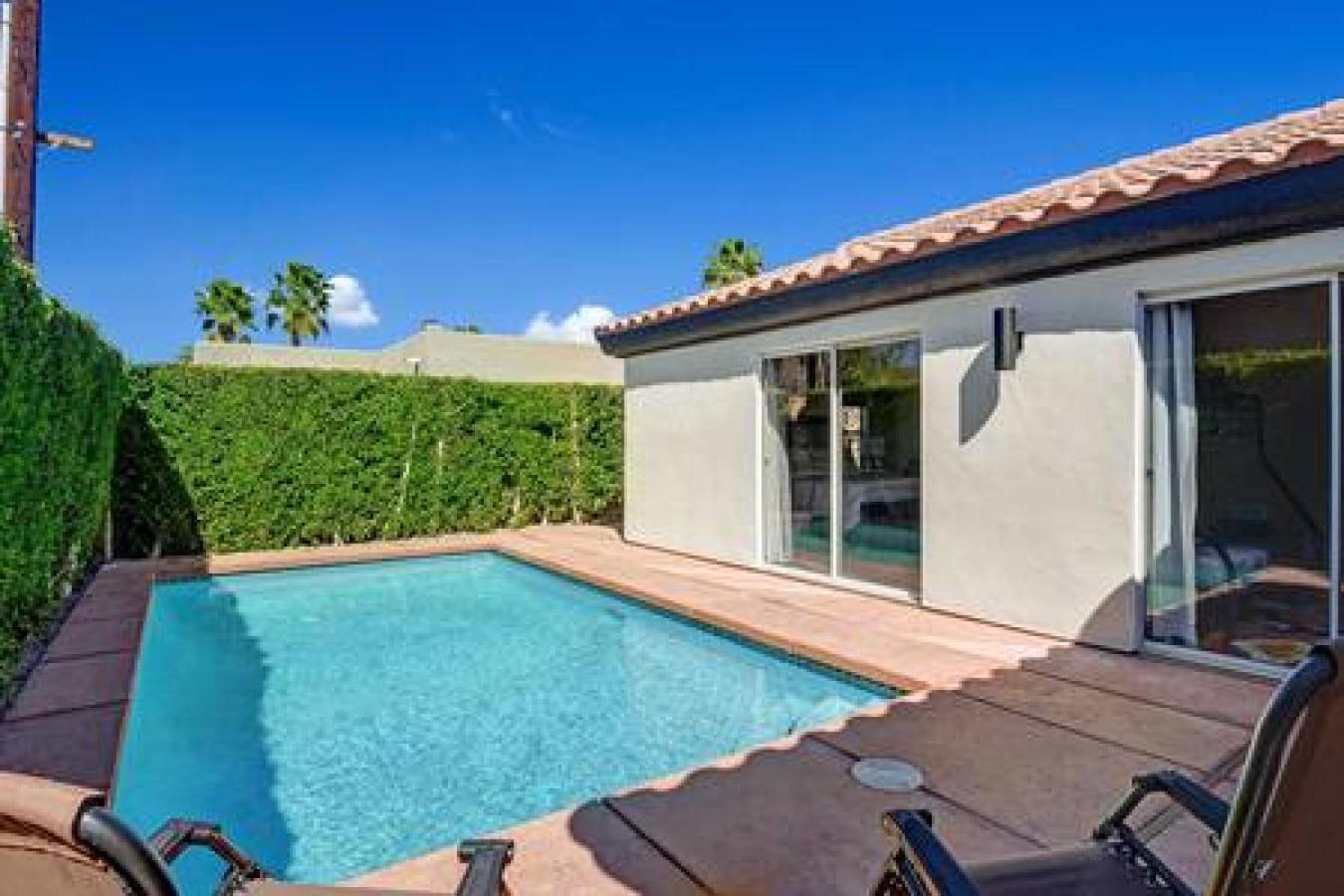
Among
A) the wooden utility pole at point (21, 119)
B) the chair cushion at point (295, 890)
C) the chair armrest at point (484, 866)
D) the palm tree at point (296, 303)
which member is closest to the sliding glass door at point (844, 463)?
the chair armrest at point (484, 866)

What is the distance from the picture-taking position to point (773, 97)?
55.6ft

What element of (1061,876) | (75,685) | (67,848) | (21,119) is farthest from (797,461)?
(21,119)

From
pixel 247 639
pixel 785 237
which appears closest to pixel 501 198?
pixel 785 237

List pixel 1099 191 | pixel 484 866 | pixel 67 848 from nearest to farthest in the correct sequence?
1. pixel 67 848
2. pixel 484 866
3. pixel 1099 191

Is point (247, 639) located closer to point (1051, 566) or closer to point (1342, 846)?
point (1051, 566)

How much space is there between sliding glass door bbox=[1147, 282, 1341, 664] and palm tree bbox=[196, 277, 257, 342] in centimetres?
4973

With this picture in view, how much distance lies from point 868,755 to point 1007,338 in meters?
4.34

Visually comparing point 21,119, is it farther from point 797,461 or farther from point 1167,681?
point 1167,681

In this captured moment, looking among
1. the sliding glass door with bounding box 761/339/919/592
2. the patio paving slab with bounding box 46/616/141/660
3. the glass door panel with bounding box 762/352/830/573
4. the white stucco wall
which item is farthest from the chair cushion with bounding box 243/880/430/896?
the glass door panel with bounding box 762/352/830/573

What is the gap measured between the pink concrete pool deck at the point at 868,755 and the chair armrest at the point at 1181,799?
106 mm

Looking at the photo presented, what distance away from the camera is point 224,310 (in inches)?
1812

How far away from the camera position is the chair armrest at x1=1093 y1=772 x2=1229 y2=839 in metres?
2.27

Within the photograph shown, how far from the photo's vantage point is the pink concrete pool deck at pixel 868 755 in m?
3.52

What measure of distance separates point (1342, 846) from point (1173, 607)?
17.8 feet
